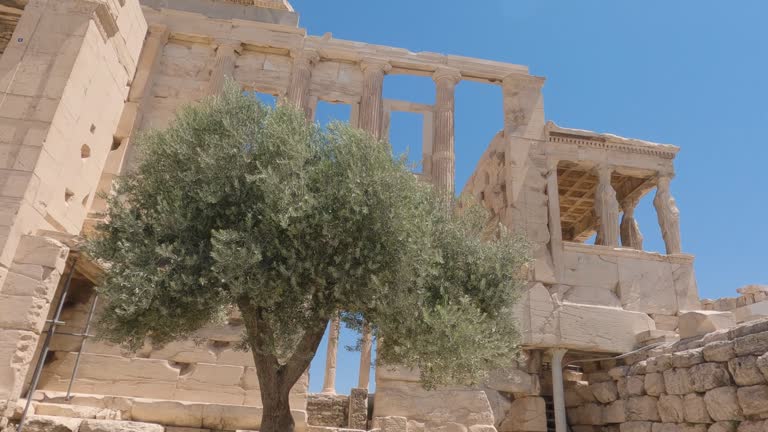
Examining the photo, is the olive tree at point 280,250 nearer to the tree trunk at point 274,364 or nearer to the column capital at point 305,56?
the tree trunk at point 274,364

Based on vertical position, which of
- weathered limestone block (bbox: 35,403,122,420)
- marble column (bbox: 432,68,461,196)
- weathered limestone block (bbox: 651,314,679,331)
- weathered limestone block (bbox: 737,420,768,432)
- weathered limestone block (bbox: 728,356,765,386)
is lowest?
weathered limestone block (bbox: 35,403,122,420)

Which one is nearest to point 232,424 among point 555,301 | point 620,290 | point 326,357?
point 326,357

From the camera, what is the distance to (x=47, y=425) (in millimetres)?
7379

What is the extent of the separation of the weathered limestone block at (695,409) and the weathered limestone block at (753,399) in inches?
27.4

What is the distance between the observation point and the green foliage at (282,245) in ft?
20.7

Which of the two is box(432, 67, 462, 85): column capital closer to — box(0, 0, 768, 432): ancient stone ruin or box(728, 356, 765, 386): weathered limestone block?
box(0, 0, 768, 432): ancient stone ruin

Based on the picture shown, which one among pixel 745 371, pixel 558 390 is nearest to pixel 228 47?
pixel 558 390

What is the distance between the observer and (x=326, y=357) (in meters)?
11.7

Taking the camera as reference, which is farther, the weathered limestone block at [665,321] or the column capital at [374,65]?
the column capital at [374,65]

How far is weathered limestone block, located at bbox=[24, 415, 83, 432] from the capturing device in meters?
7.35

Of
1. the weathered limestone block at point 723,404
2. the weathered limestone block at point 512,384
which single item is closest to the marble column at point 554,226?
the weathered limestone block at point 512,384

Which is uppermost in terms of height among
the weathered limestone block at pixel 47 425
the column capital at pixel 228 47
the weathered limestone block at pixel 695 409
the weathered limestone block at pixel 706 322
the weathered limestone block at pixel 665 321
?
the column capital at pixel 228 47

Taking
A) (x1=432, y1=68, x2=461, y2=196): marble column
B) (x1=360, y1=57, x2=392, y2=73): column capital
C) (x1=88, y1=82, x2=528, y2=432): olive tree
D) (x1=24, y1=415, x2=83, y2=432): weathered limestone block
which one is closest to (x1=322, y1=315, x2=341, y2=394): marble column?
(x1=432, y1=68, x2=461, y2=196): marble column

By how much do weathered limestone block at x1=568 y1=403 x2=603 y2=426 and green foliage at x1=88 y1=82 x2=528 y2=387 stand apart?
3.93m
